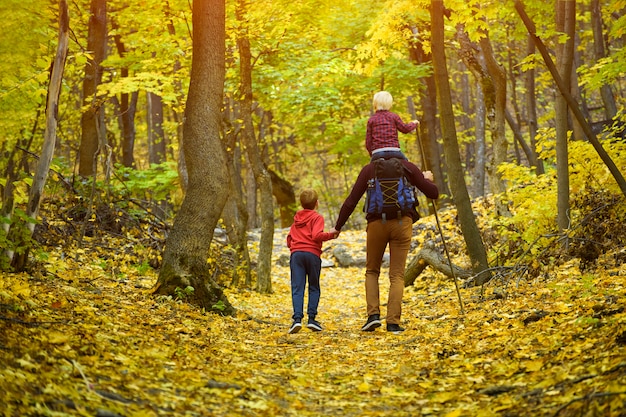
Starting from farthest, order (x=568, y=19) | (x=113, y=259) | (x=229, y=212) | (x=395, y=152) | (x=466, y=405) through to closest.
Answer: (x=229, y=212) → (x=113, y=259) → (x=568, y=19) → (x=395, y=152) → (x=466, y=405)

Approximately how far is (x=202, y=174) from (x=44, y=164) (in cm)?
208

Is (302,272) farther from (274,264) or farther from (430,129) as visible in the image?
(430,129)

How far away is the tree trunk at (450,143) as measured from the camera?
31.4 feet

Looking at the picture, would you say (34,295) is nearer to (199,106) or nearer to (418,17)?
(199,106)

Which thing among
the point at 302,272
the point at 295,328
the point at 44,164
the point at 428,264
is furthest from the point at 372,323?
the point at 428,264

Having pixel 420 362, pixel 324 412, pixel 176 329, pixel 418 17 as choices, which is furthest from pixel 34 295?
pixel 418 17

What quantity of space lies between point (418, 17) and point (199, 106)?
983 centimetres

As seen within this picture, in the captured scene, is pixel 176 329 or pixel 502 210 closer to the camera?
pixel 176 329

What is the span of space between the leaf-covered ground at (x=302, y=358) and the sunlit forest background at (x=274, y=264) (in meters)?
0.03

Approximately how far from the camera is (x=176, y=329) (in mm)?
6289

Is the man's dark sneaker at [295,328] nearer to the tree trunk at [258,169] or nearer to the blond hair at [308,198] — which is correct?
the blond hair at [308,198]

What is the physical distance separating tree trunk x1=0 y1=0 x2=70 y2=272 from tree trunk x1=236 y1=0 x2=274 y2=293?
18.9ft

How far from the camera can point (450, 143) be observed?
967 cm

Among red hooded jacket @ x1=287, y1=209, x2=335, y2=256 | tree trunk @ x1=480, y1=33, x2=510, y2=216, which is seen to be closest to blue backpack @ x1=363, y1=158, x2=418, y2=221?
red hooded jacket @ x1=287, y1=209, x2=335, y2=256
